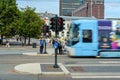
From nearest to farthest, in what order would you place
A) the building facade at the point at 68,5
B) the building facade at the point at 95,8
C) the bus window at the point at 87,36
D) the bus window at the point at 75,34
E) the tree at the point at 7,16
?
the bus window at the point at 87,36 → the bus window at the point at 75,34 → the tree at the point at 7,16 → the building facade at the point at 95,8 → the building facade at the point at 68,5

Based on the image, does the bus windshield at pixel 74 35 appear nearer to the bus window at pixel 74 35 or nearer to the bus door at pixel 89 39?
the bus window at pixel 74 35

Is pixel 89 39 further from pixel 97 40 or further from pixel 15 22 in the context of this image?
pixel 15 22

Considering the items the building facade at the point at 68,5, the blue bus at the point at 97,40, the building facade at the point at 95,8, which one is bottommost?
the blue bus at the point at 97,40

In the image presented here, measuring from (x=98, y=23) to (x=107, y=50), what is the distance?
2.32m

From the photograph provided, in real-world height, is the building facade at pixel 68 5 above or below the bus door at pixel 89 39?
above

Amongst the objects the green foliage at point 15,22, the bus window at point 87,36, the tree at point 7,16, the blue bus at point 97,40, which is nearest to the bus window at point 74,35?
the blue bus at point 97,40

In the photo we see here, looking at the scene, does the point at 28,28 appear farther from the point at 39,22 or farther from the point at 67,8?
the point at 67,8

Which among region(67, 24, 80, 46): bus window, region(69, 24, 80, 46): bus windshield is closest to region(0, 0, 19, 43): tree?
region(67, 24, 80, 46): bus window

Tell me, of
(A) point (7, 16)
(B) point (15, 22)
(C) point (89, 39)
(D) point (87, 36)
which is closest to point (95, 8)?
(B) point (15, 22)

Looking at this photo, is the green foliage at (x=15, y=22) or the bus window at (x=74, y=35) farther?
the green foliage at (x=15, y=22)

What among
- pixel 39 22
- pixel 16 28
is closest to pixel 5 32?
pixel 16 28

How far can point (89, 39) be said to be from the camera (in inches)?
1320

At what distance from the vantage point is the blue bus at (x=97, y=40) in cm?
3325

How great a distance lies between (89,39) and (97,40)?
66 cm
